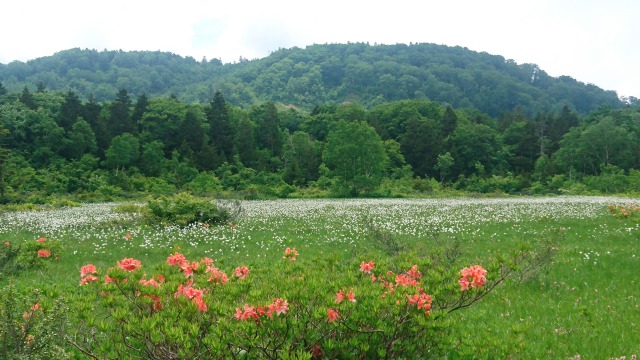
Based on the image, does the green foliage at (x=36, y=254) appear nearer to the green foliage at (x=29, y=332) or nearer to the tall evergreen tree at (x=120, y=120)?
the green foliage at (x=29, y=332)

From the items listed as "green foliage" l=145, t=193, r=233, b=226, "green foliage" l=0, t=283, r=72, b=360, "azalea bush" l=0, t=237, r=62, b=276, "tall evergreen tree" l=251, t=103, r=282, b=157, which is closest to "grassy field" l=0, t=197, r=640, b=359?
"azalea bush" l=0, t=237, r=62, b=276

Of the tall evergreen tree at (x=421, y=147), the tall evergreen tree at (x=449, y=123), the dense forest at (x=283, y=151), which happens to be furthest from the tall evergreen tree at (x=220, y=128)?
the tall evergreen tree at (x=449, y=123)

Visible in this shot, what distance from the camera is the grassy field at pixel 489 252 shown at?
566cm

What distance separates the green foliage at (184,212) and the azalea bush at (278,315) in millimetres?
13508

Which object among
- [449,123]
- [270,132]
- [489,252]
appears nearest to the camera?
[489,252]

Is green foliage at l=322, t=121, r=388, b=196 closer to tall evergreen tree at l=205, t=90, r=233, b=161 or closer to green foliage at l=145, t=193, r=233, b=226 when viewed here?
tall evergreen tree at l=205, t=90, r=233, b=161

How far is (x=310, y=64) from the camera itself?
566 ft

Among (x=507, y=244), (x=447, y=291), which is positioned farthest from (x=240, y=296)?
→ (x=507, y=244)

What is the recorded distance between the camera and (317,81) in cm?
15712

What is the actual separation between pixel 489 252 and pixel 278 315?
9700 millimetres

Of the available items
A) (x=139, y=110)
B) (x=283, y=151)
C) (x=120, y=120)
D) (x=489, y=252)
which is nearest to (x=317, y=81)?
(x=283, y=151)

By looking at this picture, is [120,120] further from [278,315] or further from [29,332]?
[278,315]

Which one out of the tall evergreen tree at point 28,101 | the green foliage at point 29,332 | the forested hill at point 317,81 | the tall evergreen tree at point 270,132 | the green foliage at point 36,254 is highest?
the forested hill at point 317,81

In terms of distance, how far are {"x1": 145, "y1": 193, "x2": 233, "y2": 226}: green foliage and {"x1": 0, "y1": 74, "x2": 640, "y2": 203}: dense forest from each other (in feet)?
70.5
